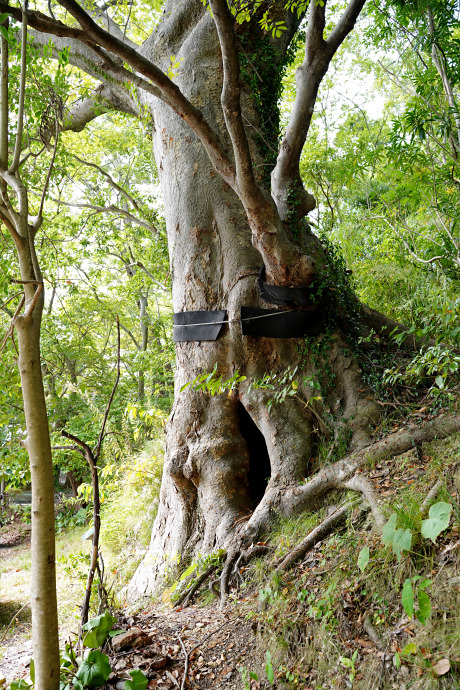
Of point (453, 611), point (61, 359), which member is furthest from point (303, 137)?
point (61, 359)

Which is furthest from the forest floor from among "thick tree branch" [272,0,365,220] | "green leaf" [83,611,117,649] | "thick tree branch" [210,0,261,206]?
"thick tree branch" [272,0,365,220]

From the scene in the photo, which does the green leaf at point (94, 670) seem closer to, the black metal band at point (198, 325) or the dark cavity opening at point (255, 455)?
the dark cavity opening at point (255, 455)

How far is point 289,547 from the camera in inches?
129

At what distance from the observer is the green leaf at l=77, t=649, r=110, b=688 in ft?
7.80

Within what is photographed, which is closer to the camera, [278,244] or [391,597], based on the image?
[391,597]

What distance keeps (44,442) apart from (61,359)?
34.6 ft

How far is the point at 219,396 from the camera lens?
13.9ft

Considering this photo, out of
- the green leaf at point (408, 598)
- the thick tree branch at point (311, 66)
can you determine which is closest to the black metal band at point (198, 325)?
the thick tree branch at point (311, 66)

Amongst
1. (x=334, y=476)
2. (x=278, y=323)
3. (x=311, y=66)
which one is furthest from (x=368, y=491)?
(x=311, y=66)

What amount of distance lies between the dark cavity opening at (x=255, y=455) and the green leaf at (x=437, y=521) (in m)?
2.50

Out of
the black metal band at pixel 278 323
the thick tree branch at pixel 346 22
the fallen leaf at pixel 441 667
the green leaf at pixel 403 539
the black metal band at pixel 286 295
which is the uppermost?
the thick tree branch at pixel 346 22

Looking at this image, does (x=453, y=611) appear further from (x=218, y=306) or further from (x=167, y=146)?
(x=167, y=146)

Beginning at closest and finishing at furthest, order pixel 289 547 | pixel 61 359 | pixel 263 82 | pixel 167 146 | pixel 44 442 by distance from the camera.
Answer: pixel 44 442 → pixel 289 547 → pixel 167 146 → pixel 263 82 → pixel 61 359

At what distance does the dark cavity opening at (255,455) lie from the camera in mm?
4355
